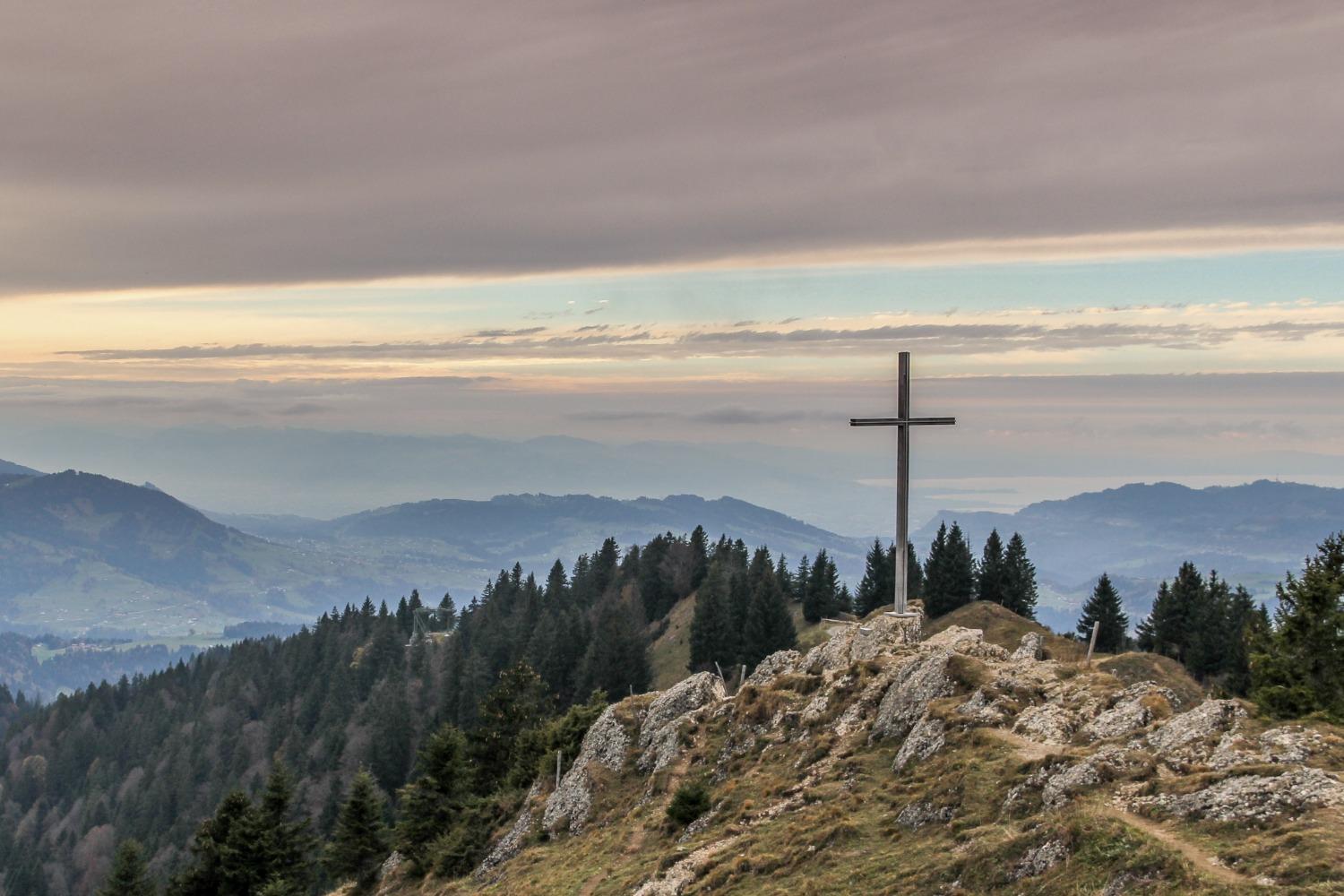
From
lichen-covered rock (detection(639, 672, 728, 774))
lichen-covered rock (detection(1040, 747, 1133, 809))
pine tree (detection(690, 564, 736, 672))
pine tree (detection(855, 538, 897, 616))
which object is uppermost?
lichen-covered rock (detection(1040, 747, 1133, 809))

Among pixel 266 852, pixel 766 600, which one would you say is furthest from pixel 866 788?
pixel 766 600

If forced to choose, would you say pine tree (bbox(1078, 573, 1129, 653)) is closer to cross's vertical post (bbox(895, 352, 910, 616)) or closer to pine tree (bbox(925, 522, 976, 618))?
pine tree (bbox(925, 522, 976, 618))

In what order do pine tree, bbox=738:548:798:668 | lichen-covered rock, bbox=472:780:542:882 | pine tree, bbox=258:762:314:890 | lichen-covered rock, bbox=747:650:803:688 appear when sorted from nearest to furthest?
lichen-covered rock, bbox=472:780:542:882 < lichen-covered rock, bbox=747:650:803:688 < pine tree, bbox=258:762:314:890 < pine tree, bbox=738:548:798:668

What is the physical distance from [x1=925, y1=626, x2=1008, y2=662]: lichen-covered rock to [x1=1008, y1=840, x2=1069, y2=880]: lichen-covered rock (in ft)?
66.8

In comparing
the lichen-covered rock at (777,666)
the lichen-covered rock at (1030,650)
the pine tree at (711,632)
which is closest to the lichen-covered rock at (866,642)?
the lichen-covered rock at (777,666)

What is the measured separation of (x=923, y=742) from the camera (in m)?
41.3

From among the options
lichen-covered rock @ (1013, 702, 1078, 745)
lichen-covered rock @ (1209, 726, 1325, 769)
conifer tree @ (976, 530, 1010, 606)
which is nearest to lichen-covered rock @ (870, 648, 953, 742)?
lichen-covered rock @ (1013, 702, 1078, 745)

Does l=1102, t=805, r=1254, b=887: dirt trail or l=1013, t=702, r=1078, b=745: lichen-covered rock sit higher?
l=1102, t=805, r=1254, b=887: dirt trail

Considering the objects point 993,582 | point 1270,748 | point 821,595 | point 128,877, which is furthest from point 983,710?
point 821,595

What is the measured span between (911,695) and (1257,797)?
63.5 ft

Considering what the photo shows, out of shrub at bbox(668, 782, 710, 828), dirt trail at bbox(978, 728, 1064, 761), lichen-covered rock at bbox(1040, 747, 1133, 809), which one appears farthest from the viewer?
shrub at bbox(668, 782, 710, 828)

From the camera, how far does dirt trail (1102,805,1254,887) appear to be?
2380 cm

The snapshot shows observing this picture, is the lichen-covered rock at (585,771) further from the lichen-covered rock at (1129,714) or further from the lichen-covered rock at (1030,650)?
the lichen-covered rock at (1129,714)

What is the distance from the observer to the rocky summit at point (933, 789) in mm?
26438
